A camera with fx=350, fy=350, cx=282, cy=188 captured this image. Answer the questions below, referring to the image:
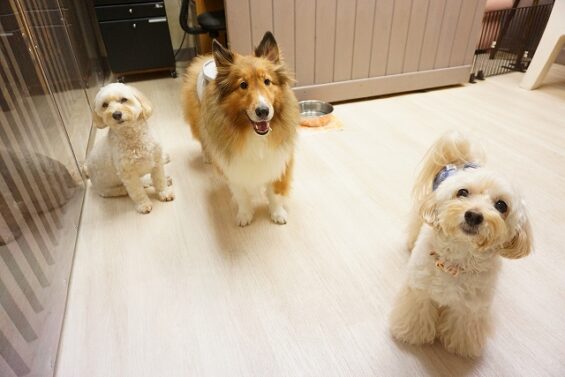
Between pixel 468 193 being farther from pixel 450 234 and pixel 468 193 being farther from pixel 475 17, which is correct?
pixel 475 17

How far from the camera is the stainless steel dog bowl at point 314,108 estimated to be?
10.4 ft

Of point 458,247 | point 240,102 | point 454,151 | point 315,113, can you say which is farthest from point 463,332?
point 315,113

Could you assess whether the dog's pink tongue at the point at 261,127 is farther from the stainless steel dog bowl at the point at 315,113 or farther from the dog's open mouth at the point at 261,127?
the stainless steel dog bowl at the point at 315,113

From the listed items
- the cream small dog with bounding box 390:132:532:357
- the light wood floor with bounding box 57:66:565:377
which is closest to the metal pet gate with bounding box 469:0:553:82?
the light wood floor with bounding box 57:66:565:377

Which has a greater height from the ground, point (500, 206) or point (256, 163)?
point (500, 206)

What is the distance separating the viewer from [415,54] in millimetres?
3418

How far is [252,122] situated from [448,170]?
0.87 meters

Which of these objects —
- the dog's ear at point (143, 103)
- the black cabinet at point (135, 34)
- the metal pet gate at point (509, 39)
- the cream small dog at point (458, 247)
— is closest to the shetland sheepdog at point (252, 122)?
the dog's ear at point (143, 103)

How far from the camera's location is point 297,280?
1.60m

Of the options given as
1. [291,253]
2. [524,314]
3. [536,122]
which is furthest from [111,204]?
[536,122]

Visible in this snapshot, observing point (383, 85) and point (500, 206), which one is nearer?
point (500, 206)

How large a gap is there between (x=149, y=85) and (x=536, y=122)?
3839 mm

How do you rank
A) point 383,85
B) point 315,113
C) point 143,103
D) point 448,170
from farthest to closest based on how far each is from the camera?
1. point 383,85
2. point 315,113
3. point 143,103
4. point 448,170

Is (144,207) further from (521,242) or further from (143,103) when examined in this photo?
(521,242)
